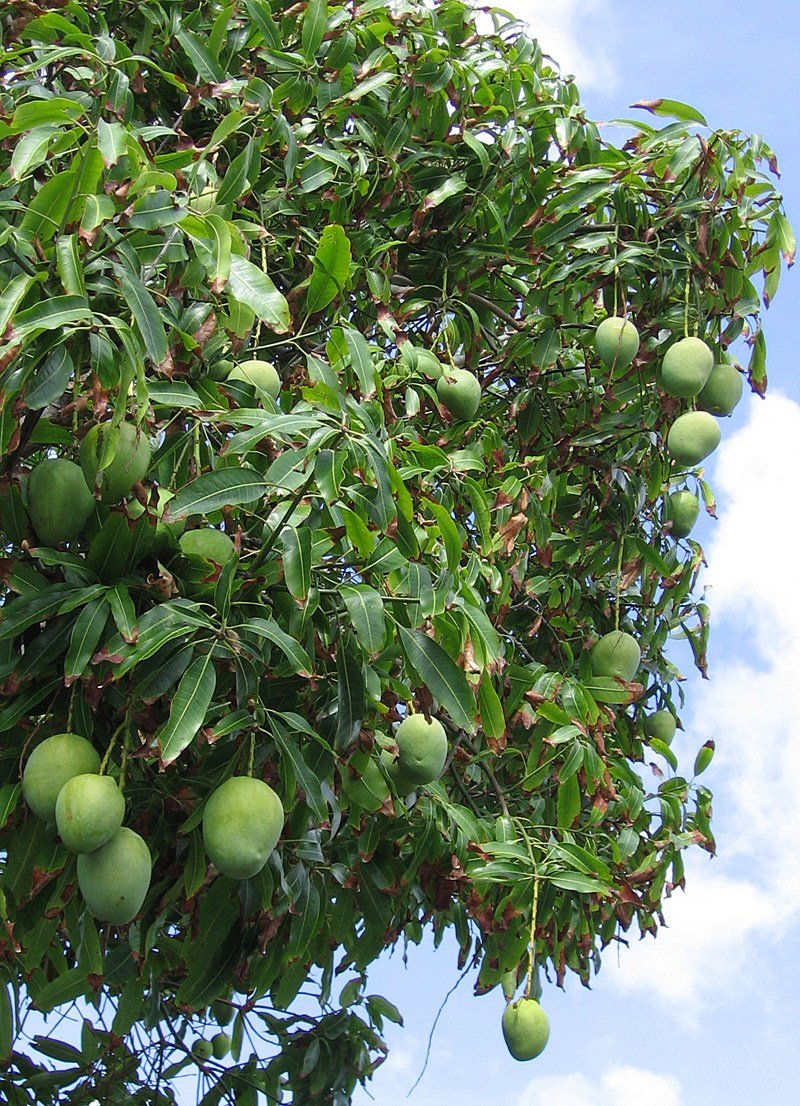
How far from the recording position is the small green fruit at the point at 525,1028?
6.90 ft

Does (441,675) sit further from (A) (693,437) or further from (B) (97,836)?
(A) (693,437)

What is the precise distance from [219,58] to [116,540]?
136 centimetres

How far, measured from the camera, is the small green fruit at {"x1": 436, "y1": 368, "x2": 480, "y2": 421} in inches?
99.8

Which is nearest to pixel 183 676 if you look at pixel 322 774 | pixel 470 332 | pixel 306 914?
pixel 322 774

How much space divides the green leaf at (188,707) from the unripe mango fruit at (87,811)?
8cm

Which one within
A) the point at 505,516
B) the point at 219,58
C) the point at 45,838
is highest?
the point at 219,58

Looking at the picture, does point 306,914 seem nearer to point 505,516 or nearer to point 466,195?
point 505,516

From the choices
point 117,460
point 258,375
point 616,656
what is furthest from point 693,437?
point 117,460

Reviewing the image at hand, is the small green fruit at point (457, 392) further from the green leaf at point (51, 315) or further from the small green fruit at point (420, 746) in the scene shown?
the green leaf at point (51, 315)

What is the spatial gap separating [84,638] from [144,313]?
0.39m

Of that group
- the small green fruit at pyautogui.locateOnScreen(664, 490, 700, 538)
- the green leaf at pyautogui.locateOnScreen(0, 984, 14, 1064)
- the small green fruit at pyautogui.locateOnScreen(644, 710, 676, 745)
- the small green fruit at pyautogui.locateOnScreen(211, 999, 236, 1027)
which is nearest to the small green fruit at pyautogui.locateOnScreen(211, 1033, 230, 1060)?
the small green fruit at pyautogui.locateOnScreen(211, 999, 236, 1027)

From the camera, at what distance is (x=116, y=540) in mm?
1669

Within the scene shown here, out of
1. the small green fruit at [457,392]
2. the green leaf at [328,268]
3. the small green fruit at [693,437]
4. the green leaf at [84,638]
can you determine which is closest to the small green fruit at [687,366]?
the small green fruit at [693,437]

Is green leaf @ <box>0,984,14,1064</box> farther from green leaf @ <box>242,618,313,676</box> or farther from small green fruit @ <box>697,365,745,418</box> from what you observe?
small green fruit @ <box>697,365,745,418</box>
